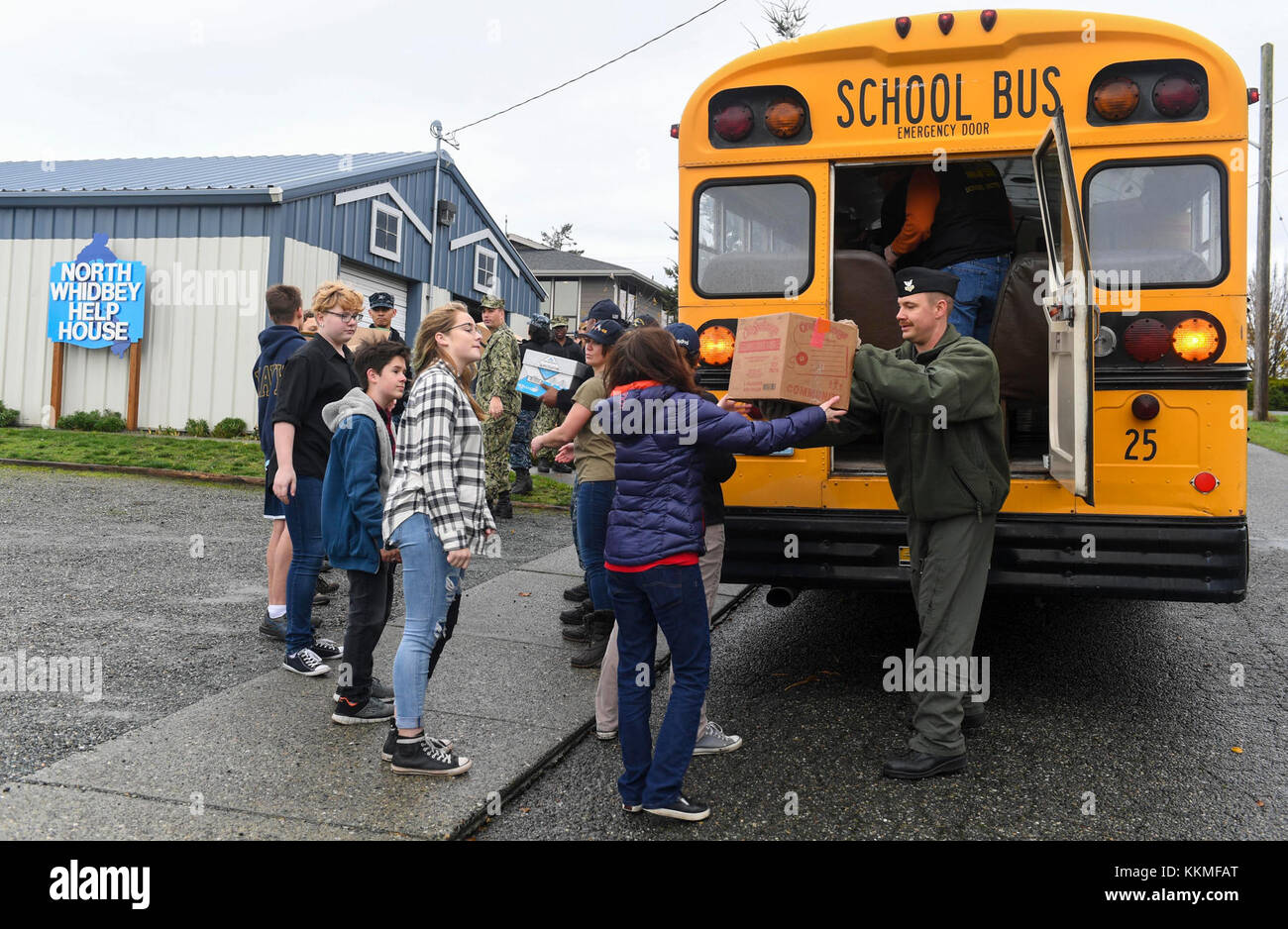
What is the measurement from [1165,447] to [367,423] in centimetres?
330

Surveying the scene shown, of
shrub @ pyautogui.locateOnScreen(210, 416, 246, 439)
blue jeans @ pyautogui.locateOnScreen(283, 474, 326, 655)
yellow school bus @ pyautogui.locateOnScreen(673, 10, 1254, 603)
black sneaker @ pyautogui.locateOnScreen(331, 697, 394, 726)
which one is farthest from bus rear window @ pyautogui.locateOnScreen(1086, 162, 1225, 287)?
shrub @ pyautogui.locateOnScreen(210, 416, 246, 439)

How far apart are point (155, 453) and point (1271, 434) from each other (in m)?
24.9

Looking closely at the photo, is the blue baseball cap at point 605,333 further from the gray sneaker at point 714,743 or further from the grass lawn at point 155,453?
the grass lawn at point 155,453

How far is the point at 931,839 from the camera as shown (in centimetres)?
323

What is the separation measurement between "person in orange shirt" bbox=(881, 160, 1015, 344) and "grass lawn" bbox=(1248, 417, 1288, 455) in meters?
18.5

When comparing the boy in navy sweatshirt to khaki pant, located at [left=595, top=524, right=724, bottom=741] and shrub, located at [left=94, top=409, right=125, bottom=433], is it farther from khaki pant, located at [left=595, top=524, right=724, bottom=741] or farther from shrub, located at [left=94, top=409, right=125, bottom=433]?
shrub, located at [left=94, top=409, right=125, bottom=433]

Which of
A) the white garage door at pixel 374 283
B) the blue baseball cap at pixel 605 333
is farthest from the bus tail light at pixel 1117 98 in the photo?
the white garage door at pixel 374 283

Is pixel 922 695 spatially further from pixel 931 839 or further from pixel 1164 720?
pixel 1164 720

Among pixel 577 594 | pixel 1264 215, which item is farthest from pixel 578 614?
pixel 1264 215

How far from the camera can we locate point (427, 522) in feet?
11.9

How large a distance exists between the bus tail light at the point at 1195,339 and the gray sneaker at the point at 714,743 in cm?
247

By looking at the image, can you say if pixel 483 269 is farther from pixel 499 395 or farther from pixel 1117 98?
pixel 1117 98

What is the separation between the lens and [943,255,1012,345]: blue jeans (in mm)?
5199

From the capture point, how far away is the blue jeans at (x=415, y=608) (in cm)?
360
